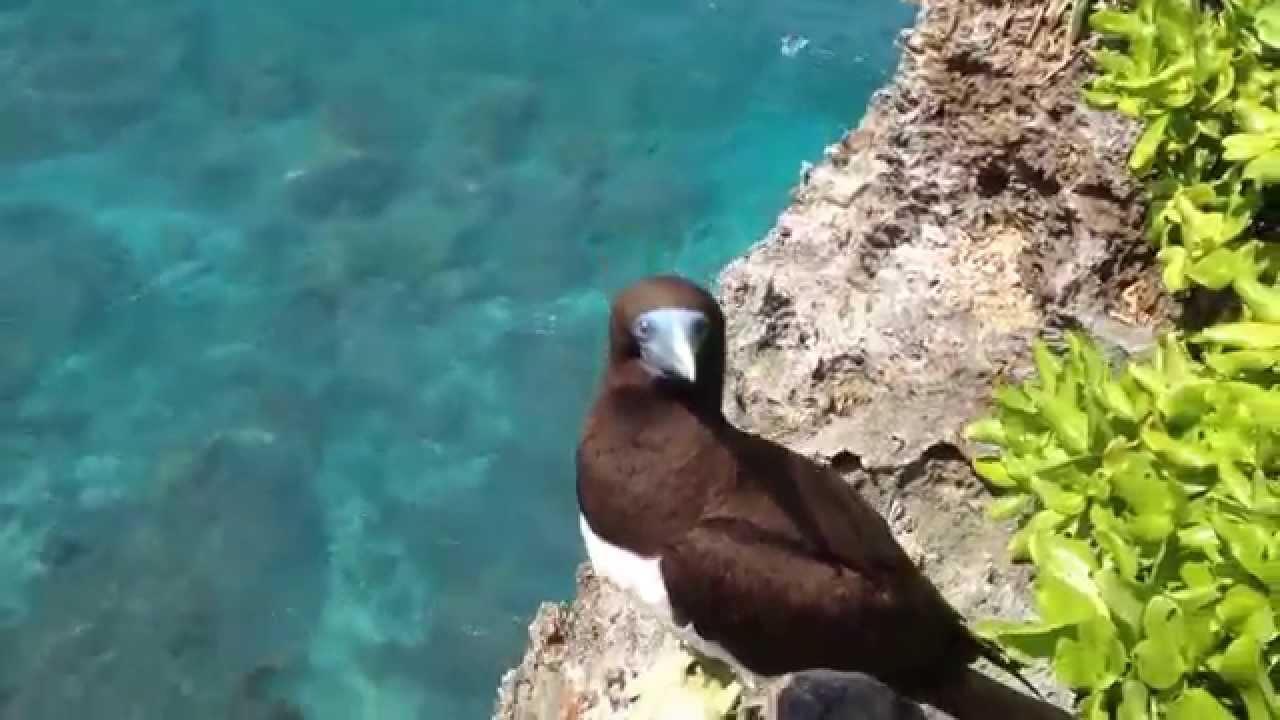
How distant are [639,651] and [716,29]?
6.61 metres

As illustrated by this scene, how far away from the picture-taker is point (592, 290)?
802 centimetres

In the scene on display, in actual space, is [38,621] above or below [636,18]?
below

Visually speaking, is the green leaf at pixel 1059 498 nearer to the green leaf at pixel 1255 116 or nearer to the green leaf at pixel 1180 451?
the green leaf at pixel 1180 451

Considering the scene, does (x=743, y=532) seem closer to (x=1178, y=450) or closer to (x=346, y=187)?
(x=1178, y=450)

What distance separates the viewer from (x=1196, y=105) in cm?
301

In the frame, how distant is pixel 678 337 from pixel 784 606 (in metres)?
0.53

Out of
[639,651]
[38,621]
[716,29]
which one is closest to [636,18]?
[716,29]

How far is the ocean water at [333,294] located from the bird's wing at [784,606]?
3866 mm

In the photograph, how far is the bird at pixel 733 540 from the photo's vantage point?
2.74 metres

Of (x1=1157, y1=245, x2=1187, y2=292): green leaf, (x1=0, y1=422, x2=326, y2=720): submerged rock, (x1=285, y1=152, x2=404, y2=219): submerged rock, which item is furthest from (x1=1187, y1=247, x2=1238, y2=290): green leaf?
(x1=285, y1=152, x2=404, y2=219): submerged rock

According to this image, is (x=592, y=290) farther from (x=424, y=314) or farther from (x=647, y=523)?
(x=647, y=523)

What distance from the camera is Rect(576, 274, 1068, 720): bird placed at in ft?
8.98

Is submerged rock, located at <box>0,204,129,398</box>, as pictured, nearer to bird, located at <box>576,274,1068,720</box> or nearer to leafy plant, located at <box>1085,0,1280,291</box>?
bird, located at <box>576,274,1068,720</box>

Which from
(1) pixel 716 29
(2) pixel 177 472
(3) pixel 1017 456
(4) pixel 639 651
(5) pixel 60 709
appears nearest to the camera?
(3) pixel 1017 456
